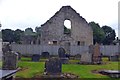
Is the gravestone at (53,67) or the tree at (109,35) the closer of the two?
the gravestone at (53,67)

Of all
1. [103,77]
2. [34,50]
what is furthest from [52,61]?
[34,50]

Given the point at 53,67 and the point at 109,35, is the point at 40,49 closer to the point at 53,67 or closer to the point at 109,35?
the point at 53,67

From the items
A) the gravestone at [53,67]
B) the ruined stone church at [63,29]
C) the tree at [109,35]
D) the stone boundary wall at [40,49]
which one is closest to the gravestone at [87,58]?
the gravestone at [53,67]

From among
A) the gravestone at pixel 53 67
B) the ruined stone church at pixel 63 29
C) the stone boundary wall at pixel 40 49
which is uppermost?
the ruined stone church at pixel 63 29

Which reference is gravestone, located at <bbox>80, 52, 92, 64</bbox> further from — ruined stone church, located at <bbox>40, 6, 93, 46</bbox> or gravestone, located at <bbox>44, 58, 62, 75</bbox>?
ruined stone church, located at <bbox>40, 6, 93, 46</bbox>

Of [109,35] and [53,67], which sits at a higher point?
[109,35]

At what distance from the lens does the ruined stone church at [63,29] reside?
46062 millimetres

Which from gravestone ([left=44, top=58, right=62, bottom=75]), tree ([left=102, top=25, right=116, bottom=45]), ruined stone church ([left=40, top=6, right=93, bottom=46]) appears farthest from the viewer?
tree ([left=102, top=25, right=116, bottom=45])

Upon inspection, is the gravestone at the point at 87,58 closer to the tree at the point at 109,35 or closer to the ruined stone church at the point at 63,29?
the ruined stone church at the point at 63,29

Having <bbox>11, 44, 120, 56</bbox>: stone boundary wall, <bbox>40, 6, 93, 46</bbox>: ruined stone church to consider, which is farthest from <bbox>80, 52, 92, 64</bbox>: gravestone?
<bbox>40, 6, 93, 46</bbox>: ruined stone church

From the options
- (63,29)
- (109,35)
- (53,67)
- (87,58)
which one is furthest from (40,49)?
(109,35)

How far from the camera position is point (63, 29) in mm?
46188

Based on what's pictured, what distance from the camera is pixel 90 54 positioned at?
29516 millimetres

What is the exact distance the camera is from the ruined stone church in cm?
4606
